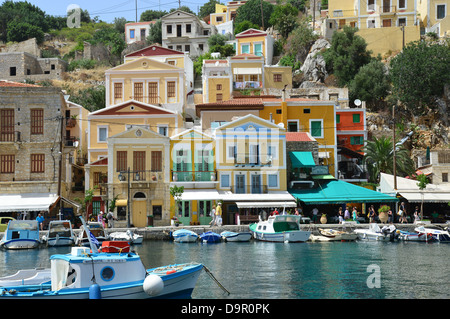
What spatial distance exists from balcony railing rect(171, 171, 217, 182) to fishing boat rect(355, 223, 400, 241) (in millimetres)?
12888

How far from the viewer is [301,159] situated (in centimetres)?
5206

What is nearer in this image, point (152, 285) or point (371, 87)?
point (152, 285)

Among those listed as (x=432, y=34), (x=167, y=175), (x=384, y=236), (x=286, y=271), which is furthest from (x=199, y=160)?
(x=432, y=34)

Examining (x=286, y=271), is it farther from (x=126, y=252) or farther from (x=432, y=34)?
(x=432, y=34)

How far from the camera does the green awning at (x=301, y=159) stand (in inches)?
2035

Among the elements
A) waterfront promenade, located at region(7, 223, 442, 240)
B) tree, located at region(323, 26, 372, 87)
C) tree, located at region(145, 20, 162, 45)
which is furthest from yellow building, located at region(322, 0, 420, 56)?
waterfront promenade, located at region(7, 223, 442, 240)

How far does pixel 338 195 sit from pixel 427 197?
6735mm

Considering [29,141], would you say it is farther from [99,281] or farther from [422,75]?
[422,75]

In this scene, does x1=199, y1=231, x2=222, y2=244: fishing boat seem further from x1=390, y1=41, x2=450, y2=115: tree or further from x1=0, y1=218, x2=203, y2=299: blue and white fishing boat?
x1=390, y1=41, x2=450, y2=115: tree

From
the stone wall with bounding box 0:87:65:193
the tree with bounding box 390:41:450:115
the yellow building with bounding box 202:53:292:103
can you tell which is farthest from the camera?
the yellow building with bounding box 202:53:292:103

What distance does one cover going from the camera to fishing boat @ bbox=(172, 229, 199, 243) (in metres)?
41.0

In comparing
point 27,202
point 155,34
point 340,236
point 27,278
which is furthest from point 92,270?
point 155,34

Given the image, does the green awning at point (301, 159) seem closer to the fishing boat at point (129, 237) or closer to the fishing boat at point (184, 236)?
the fishing boat at point (184, 236)
